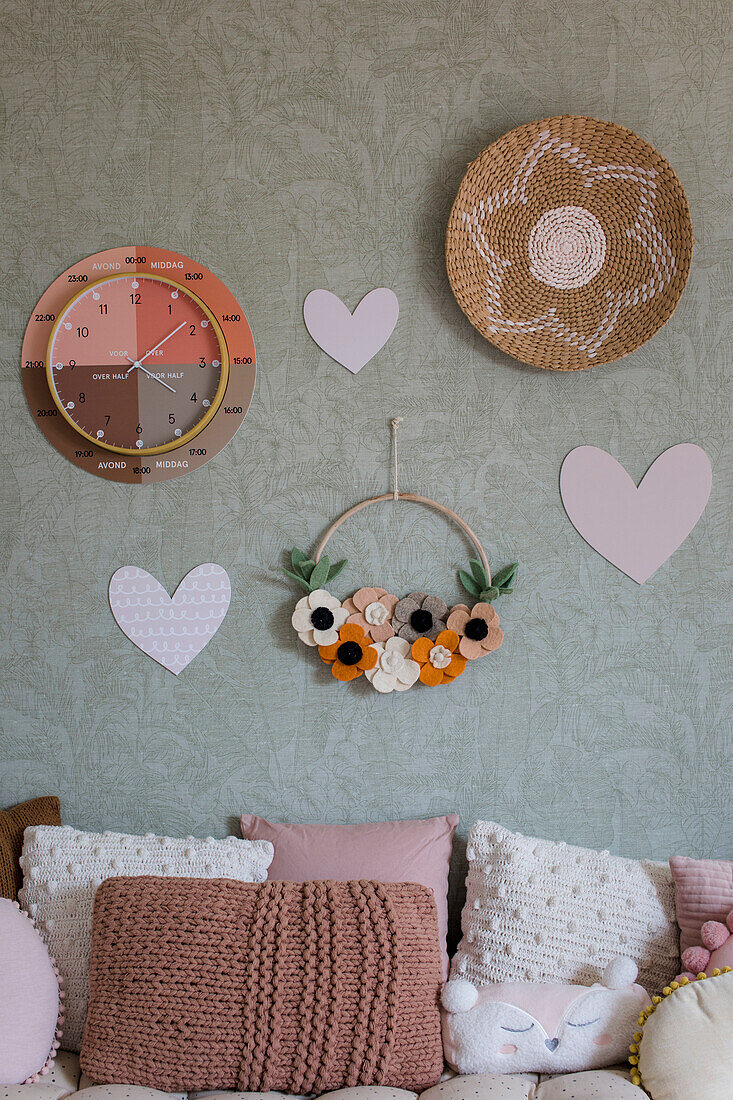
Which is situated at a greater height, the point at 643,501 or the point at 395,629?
the point at 643,501

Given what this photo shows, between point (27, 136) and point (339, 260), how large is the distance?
662 millimetres

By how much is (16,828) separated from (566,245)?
1.50 metres

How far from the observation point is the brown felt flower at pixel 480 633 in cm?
158

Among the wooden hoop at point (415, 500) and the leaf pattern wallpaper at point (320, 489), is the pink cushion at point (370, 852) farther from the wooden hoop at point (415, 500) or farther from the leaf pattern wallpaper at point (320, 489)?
the wooden hoop at point (415, 500)

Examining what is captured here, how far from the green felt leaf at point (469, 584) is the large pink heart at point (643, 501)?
0.77 feet

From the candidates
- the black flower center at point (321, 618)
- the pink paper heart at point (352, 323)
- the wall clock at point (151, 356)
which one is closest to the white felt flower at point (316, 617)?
the black flower center at point (321, 618)

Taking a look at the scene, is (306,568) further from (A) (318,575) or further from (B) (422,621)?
(B) (422,621)

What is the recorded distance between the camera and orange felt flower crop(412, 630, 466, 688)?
159 cm

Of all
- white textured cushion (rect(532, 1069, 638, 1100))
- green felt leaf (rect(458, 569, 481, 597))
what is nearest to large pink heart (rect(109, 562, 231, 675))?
green felt leaf (rect(458, 569, 481, 597))

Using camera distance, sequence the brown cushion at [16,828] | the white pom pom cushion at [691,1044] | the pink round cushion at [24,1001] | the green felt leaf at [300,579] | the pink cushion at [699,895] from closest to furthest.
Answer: the white pom pom cushion at [691,1044], the pink round cushion at [24,1001], the pink cushion at [699,895], the brown cushion at [16,828], the green felt leaf at [300,579]

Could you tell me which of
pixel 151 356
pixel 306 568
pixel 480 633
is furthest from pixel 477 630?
pixel 151 356

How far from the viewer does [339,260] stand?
1.63m

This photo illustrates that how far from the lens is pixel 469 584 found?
5.32 ft

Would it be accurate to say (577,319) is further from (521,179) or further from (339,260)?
(339,260)
